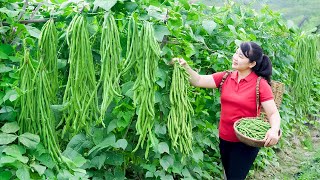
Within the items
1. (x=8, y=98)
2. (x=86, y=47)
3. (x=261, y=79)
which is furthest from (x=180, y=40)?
(x=8, y=98)

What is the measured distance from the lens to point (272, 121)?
9.43 feet

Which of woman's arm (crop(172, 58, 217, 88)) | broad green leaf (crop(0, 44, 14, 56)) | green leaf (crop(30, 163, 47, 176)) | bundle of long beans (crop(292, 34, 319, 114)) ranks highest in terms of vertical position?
broad green leaf (crop(0, 44, 14, 56))

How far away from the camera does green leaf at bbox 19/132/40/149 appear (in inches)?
70.1

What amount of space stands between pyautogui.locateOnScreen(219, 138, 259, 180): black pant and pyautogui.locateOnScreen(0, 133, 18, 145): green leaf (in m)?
1.62

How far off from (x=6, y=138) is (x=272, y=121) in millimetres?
1629

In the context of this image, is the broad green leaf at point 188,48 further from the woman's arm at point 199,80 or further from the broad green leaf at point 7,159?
the broad green leaf at point 7,159

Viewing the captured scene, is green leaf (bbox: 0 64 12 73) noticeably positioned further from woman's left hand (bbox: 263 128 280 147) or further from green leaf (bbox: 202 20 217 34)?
woman's left hand (bbox: 263 128 280 147)

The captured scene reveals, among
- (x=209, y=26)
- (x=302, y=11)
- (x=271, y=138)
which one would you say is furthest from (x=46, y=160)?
(x=302, y=11)

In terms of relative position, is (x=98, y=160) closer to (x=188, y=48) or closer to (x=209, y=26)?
(x=188, y=48)

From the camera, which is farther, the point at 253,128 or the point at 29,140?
the point at 253,128

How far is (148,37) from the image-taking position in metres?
1.94

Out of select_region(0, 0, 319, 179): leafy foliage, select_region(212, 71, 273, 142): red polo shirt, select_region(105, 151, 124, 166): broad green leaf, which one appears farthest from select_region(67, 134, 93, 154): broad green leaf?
select_region(212, 71, 273, 142): red polo shirt

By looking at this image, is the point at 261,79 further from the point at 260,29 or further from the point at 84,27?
the point at 84,27

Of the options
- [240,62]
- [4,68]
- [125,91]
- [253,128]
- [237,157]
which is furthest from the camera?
[237,157]
